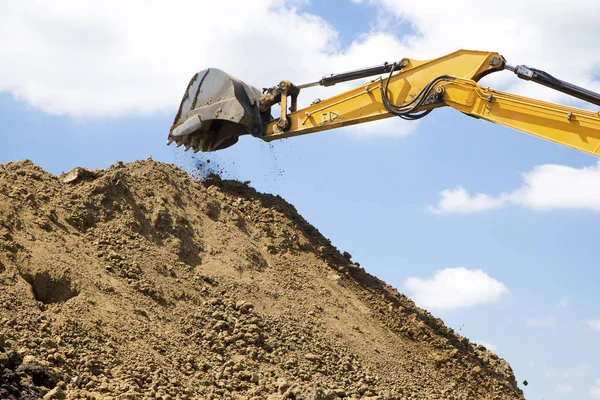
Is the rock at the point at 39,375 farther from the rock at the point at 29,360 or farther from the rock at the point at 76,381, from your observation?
the rock at the point at 76,381

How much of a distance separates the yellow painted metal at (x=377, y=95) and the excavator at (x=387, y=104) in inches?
0.6

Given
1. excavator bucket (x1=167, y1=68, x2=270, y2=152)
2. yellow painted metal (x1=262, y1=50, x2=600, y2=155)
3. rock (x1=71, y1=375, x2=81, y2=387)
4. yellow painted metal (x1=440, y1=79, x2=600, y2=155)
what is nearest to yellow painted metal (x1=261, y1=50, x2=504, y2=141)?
yellow painted metal (x1=262, y1=50, x2=600, y2=155)

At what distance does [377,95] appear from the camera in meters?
15.2

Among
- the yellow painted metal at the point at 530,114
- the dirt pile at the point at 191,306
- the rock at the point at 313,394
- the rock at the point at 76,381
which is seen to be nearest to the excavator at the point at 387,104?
the yellow painted metal at the point at 530,114

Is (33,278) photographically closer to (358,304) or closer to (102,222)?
(102,222)

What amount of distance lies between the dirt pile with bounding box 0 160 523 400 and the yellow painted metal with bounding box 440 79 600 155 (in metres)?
3.60

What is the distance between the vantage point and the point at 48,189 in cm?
1427

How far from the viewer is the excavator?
13039mm

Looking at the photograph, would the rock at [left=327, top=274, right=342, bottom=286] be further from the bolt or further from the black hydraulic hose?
the black hydraulic hose

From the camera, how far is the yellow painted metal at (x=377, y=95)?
14250mm

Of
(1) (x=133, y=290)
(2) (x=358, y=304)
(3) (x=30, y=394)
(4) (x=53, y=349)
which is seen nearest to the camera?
(3) (x=30, y=394)

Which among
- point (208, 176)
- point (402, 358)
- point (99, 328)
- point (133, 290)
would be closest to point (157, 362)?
point (99, 328)

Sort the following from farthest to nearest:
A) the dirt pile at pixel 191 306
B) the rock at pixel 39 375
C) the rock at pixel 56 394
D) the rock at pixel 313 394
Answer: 1. the dirt pile at pixel 191 306
2. the rock at pixel 313 394
3. the rock at pixel 39 375
4. the rock at pixel 56 394

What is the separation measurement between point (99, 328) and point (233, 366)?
173 cm
